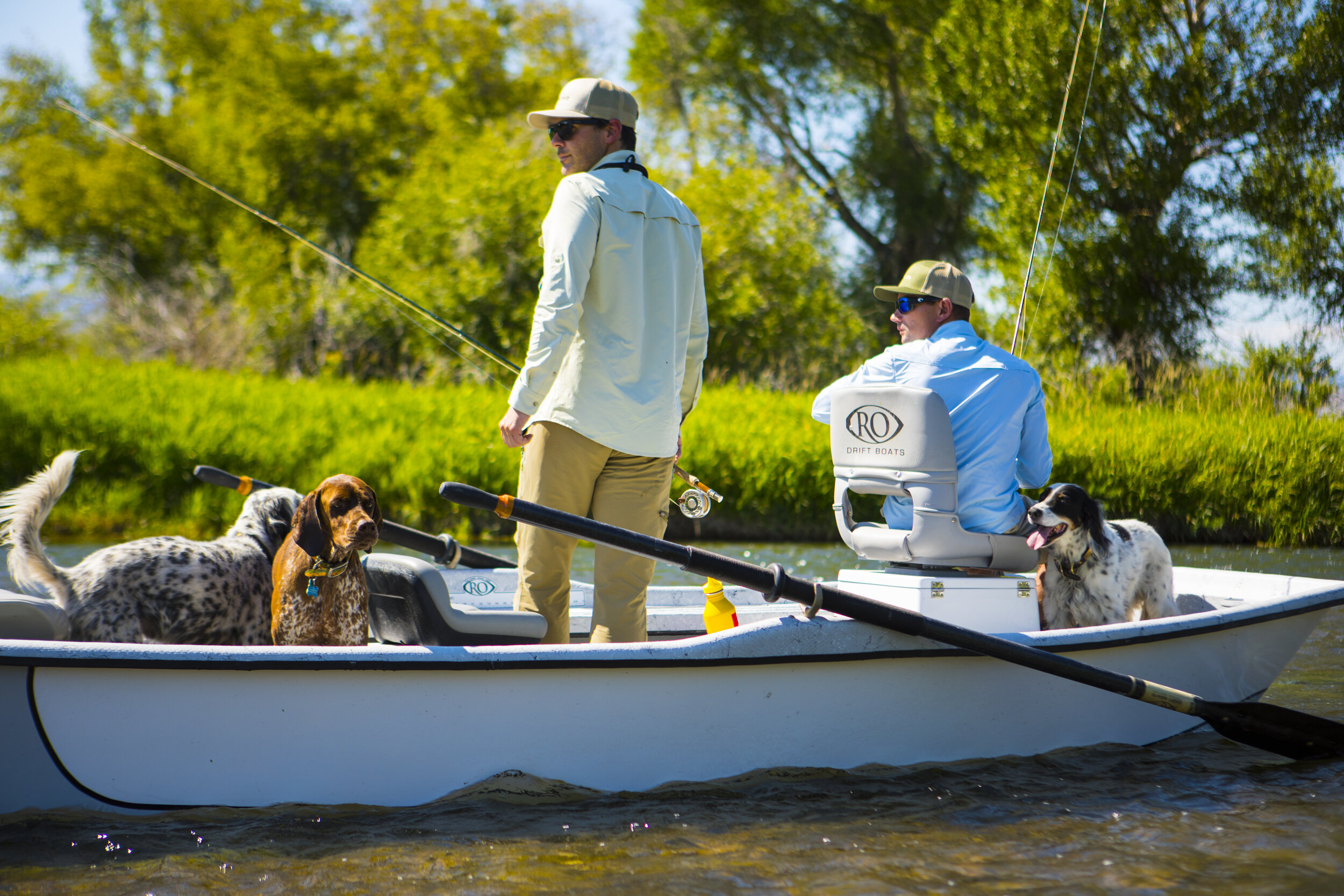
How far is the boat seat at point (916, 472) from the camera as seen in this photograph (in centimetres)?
382

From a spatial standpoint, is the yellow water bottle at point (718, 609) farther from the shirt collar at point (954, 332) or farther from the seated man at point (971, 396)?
the shirt collar at point (954, 332)

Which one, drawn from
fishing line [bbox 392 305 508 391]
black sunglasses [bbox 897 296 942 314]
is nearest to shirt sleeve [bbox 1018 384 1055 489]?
black sunglasses [bbox 897 296 942 314]

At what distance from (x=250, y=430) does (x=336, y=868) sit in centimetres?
960

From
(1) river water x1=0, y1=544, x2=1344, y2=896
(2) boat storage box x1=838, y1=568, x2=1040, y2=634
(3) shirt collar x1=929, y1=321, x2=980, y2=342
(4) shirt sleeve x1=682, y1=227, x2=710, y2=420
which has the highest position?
(3) shirt collar x1=929, y1=321, x2=980, y2=342

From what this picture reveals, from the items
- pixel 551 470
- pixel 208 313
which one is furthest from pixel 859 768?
pixel 208 313

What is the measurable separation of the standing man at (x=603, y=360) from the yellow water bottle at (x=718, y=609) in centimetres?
50

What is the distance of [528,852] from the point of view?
2998mm

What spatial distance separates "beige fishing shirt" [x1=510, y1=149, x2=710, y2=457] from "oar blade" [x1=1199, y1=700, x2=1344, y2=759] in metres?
2.29

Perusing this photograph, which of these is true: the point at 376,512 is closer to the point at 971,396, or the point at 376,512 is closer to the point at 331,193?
the point at 971,396

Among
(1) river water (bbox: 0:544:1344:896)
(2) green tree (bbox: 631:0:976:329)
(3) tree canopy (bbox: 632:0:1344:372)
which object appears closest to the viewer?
(1) river water (bbox: 0:544:1344:896)

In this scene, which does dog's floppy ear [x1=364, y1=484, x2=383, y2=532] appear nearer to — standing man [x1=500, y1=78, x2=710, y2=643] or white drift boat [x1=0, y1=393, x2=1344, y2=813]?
white drift boat [x1=0, y1=393, x2=1344, y2=813]

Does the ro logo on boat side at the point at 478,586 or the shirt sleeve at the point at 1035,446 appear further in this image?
the ro logo on boat side at the point at 478,586

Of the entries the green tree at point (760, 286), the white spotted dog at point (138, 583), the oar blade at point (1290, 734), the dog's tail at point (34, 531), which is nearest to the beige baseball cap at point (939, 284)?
the oar blade at point (1290, 734)

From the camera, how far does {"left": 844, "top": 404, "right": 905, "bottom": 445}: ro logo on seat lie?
153 inches
